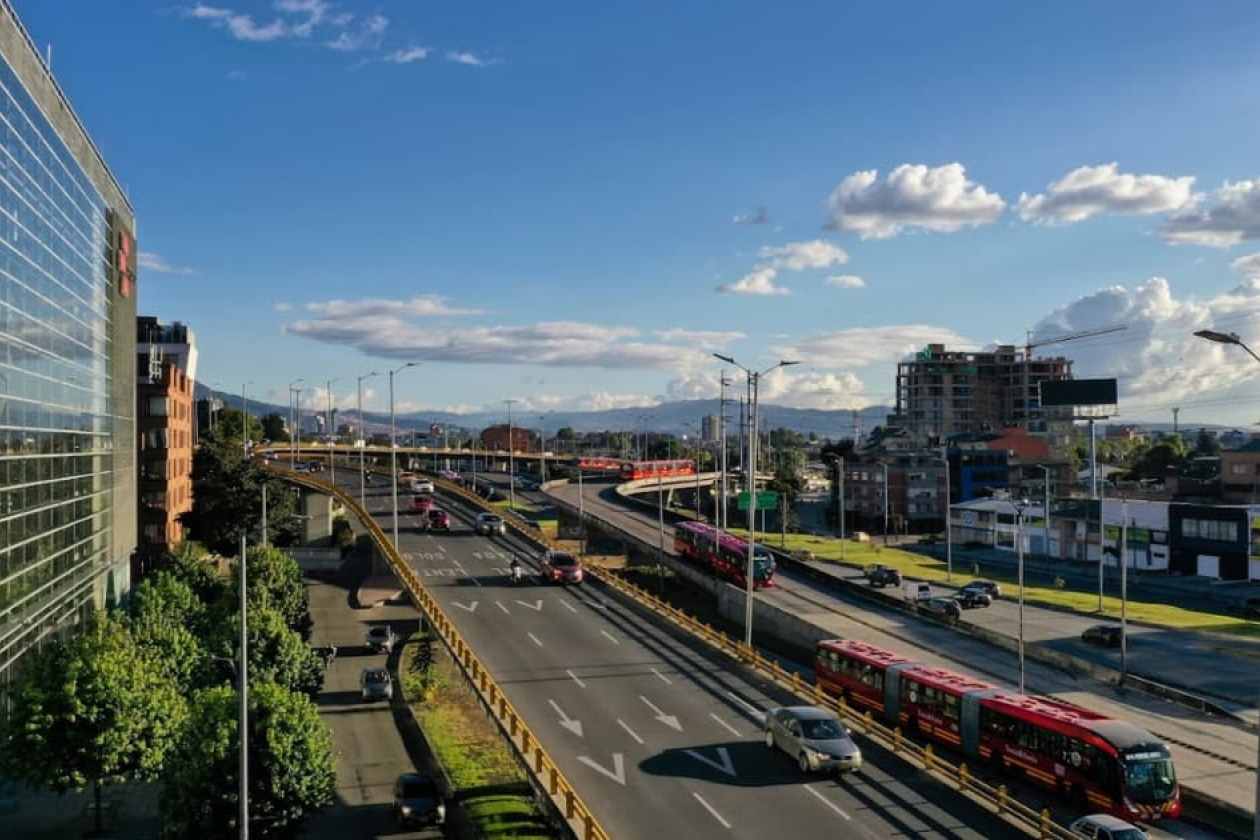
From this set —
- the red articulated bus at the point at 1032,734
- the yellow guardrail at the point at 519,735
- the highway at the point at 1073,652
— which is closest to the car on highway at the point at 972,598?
the highway at the point at 1073,652

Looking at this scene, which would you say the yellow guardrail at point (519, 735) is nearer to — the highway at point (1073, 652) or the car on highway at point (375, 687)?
the car on highway at point (375, 687)

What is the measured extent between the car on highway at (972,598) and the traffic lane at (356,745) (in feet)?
141

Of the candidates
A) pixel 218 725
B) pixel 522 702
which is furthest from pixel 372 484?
pixel 218 725

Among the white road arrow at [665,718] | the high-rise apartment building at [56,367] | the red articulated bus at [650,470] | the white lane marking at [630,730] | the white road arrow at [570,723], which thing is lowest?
the white road arrow at [570,723]

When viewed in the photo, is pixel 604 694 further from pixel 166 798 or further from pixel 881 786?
pixel 166 798

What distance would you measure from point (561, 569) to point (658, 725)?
30619mm

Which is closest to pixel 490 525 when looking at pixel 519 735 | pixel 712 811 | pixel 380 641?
pixel 380 641

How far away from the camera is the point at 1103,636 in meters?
62.6

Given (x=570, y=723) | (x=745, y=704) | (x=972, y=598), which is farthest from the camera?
(x=972, y=598)

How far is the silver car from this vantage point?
31422 millimetres

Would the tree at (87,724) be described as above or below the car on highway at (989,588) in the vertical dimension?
above

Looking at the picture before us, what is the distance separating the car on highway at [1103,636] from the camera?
62375 mm

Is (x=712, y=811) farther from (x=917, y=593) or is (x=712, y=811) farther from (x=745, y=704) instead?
(x=917, y=593)

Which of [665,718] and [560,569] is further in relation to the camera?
[560,569]
